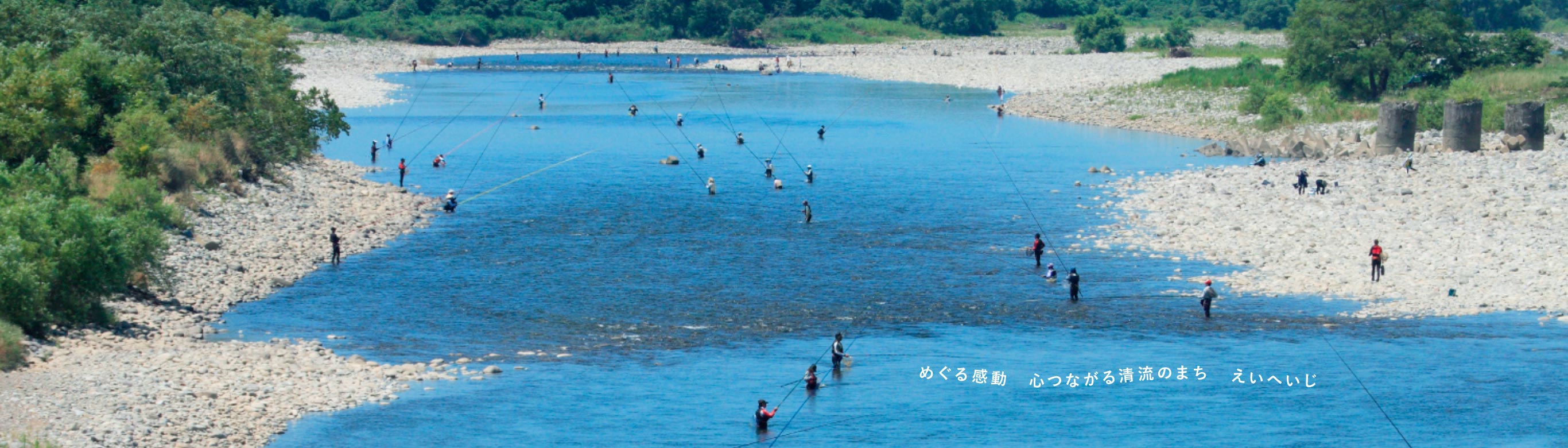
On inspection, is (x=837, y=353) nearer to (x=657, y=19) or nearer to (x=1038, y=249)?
(x=1038, y=249)

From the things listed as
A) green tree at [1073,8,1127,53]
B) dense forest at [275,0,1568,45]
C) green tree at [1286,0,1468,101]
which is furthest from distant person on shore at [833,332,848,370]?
dense forest at [275,0,1568,45]

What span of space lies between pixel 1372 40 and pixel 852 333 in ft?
191

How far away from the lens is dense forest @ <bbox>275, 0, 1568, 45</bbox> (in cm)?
17512

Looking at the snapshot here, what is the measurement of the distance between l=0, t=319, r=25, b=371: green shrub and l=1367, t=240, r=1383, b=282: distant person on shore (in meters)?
32.3

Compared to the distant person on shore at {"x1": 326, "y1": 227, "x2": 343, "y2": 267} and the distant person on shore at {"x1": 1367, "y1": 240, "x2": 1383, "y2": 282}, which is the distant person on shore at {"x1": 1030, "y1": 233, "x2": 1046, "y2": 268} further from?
the distant person on shore at {"x1": 326, "y1": 227, "x2": 343, "y2": 267}

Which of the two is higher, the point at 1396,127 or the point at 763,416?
the point at 1396,127

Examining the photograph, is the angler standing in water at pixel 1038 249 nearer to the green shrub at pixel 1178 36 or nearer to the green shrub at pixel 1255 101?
the green shrub at pixel 1255 101

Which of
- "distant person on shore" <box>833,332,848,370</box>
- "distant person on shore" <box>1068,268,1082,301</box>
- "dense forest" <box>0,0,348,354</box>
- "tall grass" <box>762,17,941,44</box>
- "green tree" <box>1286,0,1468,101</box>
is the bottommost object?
"distant person on shore" <box>833,332,848,370</box>

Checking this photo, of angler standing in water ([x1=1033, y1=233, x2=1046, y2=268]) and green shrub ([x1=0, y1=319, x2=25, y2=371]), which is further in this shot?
angler standing in water ([x1=1033, y1=233, x2=1046, y2=268])

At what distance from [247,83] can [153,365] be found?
32306 millimetres

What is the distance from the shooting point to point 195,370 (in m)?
29.9

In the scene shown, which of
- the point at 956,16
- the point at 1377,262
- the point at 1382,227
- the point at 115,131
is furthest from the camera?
the point at 956,16

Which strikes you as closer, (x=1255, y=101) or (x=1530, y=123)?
(x=1530, y=123)

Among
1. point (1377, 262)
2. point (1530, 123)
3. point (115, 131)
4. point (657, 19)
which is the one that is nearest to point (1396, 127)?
point (1530, 123)
